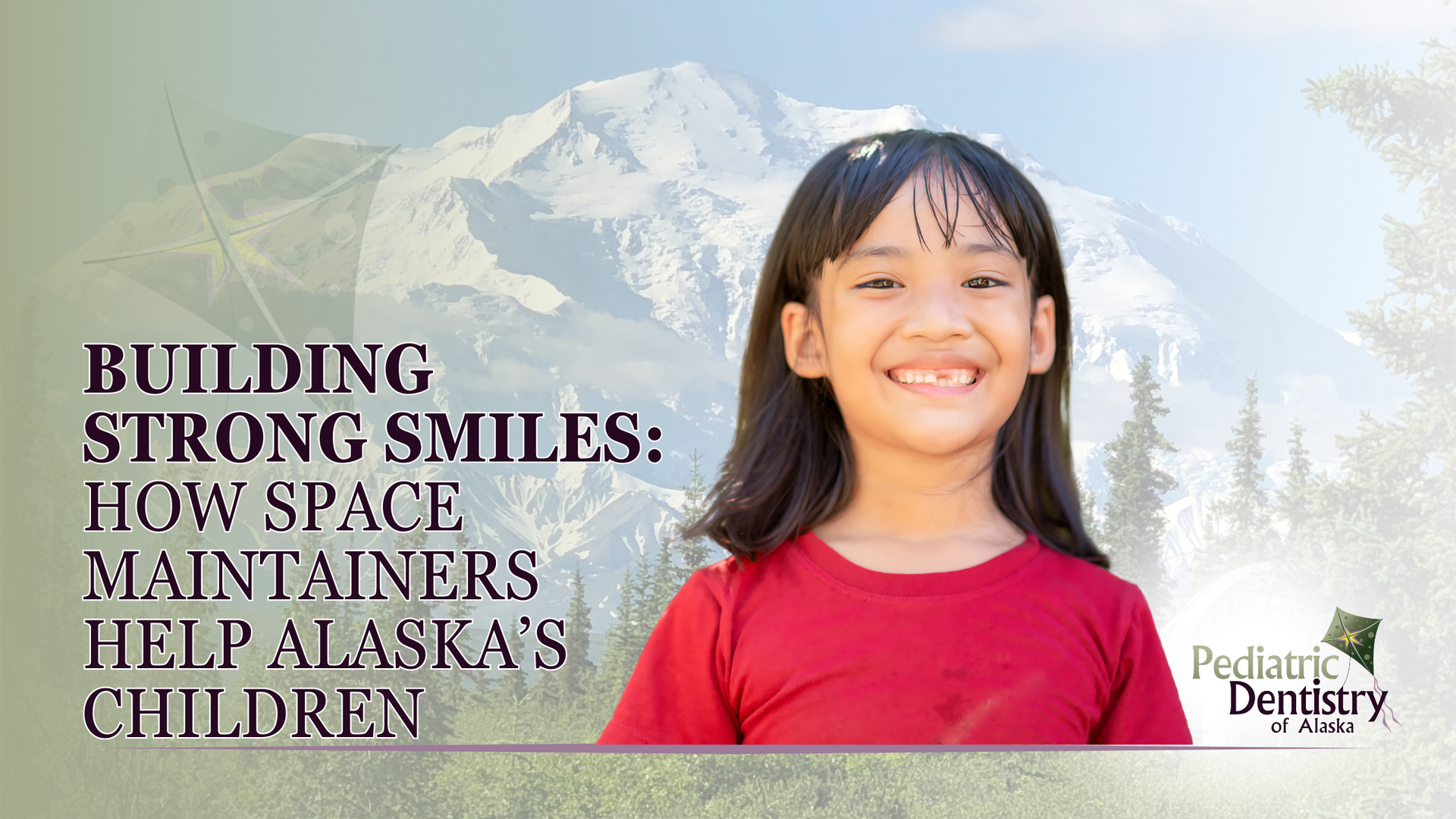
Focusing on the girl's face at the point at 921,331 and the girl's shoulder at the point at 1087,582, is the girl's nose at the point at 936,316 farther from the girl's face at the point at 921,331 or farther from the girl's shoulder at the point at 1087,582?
the girl's shoulder at the point at 1087,582

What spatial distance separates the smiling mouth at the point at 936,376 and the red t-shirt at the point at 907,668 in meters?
0.37

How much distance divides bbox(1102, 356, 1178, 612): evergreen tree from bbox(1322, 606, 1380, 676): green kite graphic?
1.49 ft

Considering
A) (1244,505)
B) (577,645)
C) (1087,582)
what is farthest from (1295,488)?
(577,645)

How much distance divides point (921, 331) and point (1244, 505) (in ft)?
4.33

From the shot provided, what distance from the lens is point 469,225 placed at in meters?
3.59

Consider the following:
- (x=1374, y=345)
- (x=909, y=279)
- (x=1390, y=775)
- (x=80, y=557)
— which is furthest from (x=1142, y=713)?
(x=80, y=557)

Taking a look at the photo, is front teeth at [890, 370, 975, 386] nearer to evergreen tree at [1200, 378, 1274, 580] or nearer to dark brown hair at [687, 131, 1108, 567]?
dark brown hair at [687, 131, 1108, 567]

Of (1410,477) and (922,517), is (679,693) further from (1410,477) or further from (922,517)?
(1410,477)

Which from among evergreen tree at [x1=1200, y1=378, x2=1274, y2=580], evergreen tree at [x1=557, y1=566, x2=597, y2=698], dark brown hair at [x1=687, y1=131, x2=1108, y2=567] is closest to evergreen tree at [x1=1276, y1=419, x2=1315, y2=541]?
evergreen tree at [x1=1200, y1=378, x2=1274, y2=580]

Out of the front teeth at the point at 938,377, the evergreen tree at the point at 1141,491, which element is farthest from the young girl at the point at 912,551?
the evergreen tree at the point at 1141,491

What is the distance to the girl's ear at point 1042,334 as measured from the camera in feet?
9.55

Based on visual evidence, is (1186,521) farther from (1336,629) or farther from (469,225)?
(469,225)

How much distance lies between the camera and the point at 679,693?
2812mm

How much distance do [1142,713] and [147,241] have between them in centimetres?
258
